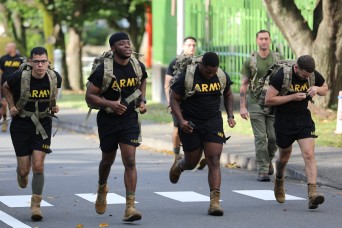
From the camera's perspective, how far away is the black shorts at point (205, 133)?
12.2m

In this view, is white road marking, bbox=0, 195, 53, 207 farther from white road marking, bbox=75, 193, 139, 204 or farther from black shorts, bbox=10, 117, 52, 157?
black shorts, bbox=10, 117, 52, 157

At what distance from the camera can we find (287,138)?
12555 mm

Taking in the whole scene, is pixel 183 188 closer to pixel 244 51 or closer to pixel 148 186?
pixel 148 186

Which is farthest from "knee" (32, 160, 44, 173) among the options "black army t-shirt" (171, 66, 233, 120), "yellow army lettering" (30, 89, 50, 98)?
"black army t-shirt" (171, 66, 233, 120)

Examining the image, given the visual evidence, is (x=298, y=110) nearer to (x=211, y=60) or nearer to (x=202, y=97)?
(x=202, y=97)

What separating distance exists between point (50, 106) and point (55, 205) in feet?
4.53

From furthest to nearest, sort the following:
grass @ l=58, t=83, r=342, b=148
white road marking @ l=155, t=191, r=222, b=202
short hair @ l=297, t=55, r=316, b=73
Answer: grass @ l=58, t=83, r=342, b=148, white road marking @ l=155, t=191, r=222, b=202, short hair @ l=297, t=55, r=316, b=73

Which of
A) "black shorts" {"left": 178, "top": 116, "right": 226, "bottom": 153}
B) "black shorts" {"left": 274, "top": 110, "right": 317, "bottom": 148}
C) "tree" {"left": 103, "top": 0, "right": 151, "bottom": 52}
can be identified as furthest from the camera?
"tree" {"left": 103, "top": 0, "right": 151, "bottom": 52}

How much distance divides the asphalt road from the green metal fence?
9111 mm

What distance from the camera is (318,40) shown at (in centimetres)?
2417

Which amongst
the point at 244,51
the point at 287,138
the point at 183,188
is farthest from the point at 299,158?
the point at 244,51

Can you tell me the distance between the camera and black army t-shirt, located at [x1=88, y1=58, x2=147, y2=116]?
11.4 meters

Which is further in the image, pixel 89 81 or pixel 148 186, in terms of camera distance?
pixel 148 186

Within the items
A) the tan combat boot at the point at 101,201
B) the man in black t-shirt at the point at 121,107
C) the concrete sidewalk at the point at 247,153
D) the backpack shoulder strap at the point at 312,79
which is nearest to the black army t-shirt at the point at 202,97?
the man in black t-shirt at the point at 121,107
